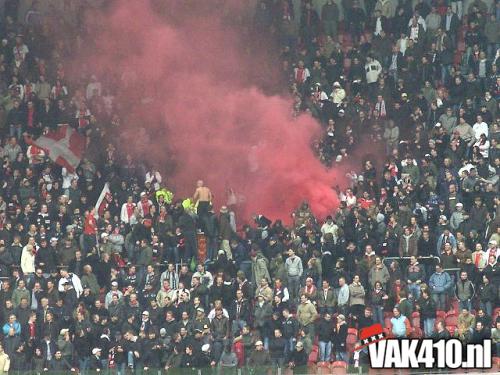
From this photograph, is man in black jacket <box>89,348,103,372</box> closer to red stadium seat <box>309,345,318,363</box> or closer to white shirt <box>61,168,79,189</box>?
red stadium seat <box>309,345,318,363</box>

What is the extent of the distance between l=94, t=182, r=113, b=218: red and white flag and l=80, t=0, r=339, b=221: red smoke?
185 cm

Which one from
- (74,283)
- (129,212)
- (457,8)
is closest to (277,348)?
(74,283)

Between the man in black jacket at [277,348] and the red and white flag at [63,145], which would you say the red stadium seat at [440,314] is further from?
the red and white flag at [63,145]

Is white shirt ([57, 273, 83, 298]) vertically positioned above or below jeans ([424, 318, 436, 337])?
above

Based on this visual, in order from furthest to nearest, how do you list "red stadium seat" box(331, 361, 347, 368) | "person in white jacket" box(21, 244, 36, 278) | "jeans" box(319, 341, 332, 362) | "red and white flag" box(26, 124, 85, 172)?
"red and white flag" box(26, 124, 85, 172) → "person in white jacket" box(21, 244, 36, 278) → "jeans" box(319, 341, 332, 362) → "red stadium seat" box(331, 361, 347, 368)

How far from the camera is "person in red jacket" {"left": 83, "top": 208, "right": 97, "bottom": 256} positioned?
120 ft

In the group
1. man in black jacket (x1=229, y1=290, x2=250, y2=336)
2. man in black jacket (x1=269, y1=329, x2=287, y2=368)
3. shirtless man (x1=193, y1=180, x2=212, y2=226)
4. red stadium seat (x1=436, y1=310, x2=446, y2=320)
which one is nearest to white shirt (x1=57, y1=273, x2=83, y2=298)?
man in black jacket (x1=229, y1=290, x2=250, y2=336)

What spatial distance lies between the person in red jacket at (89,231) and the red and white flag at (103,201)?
0.14 m

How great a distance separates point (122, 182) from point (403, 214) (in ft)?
19.4

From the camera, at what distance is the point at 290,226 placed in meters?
36.8

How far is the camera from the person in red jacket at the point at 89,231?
36500mm

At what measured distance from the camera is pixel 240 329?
111 ft

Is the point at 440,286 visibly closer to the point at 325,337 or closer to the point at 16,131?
the point at 325,337

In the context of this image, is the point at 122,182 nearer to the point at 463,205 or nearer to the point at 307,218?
the point at 307,218
